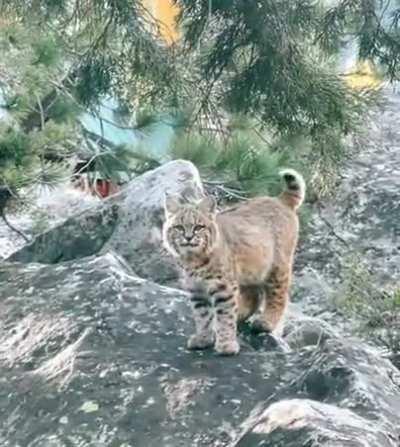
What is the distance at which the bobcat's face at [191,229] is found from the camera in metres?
4.64

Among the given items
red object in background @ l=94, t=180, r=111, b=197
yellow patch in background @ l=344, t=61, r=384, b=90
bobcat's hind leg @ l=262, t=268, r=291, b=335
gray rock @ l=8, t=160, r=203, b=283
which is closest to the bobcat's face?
bobcat's hind leg @ l=262, t=268, r=291, b=335

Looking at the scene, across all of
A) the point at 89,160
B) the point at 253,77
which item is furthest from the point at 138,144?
the point at 253,77

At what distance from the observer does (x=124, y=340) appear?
4.70m

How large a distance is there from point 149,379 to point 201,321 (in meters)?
0.47

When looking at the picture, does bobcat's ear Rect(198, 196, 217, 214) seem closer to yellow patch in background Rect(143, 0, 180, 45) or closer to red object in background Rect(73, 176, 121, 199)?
yellow patch in background Rect(143, 0, 180, 45)

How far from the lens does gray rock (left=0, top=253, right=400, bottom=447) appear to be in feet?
12.1

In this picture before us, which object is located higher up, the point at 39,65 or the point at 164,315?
the point at 39,65

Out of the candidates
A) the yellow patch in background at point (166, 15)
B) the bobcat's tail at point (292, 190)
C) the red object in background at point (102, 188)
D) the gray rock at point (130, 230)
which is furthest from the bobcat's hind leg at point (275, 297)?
the red object in background at point (102, 188)

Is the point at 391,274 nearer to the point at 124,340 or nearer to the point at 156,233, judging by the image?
the point at 156,233

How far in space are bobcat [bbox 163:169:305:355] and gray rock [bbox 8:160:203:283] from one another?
961mm

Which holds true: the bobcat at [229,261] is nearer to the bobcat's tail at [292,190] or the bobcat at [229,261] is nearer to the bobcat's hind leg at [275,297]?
the bobcat's hind leg at [275,297]

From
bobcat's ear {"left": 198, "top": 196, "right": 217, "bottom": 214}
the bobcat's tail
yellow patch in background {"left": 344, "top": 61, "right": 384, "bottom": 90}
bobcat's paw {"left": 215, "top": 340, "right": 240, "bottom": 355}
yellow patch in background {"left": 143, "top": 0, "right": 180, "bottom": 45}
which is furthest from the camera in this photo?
yellow patch in background {"left": 344, "top": 61, "right": 384, "bottom": 90}

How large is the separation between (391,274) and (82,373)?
5224mm

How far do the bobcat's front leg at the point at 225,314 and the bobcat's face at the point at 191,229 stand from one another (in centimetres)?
14
